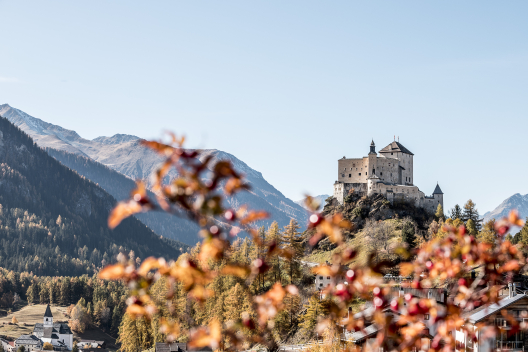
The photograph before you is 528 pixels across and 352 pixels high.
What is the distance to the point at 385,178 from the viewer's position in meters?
117

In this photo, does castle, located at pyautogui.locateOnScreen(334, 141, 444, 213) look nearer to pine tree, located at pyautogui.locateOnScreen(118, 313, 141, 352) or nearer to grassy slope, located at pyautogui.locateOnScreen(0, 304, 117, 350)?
pine tree, located at pyautogui.locateOnScreen(118, 313, 141, 352)

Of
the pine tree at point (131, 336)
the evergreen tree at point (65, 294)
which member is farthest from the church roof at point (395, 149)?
the evergreen tree at point (65, 294)

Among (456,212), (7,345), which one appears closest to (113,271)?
(456,212)

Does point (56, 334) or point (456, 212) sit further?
point (56, 334)

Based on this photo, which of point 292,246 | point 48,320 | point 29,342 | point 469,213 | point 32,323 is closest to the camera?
point 292,246

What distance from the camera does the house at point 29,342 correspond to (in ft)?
440

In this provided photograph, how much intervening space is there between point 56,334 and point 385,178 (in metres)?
91.9

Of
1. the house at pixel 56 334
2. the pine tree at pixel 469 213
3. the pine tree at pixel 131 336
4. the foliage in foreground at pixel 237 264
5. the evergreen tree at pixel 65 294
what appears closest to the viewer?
the foliage in foreground at pixel 237 264

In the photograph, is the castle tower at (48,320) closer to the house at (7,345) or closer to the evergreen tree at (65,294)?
the house at (7,345)

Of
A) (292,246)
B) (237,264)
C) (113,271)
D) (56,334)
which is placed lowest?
(56,334)

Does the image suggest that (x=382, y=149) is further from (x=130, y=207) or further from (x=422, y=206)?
(x=130, y=207)

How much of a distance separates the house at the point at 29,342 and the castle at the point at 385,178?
80024mm

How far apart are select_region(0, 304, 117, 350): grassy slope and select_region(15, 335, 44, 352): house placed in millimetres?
5018

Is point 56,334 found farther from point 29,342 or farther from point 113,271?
point 113,271
